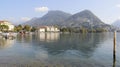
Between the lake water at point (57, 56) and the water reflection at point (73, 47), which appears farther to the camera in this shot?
the water reflection at point (73, 47)

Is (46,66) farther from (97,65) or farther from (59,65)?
(97,65)

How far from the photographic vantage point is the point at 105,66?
31141 mm

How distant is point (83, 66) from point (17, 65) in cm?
1019

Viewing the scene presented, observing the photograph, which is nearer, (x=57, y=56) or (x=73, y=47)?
(x=57, y=56)

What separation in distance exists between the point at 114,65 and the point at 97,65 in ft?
9.68

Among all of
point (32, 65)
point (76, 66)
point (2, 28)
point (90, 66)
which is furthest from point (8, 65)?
point (2, 28)

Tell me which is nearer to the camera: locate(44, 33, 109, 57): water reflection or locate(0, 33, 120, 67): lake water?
locate(0, 33, 120, 67): lake water

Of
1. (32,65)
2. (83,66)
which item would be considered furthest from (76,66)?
(32,65)

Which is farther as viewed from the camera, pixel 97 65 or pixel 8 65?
pixel 97 65

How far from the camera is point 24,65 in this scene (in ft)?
96.9

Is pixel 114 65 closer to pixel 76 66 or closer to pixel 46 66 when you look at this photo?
pixel 76 66

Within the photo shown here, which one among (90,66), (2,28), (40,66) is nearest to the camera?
(40,66)

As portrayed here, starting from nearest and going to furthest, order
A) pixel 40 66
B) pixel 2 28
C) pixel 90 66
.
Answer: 1. pixel 40 66
2. pixel 90 66
3. pixel 2 28

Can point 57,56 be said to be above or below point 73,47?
above
